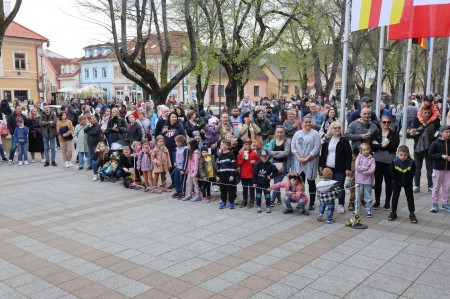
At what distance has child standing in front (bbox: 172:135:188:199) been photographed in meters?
9.49

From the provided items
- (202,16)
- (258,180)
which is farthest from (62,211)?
(202,16)

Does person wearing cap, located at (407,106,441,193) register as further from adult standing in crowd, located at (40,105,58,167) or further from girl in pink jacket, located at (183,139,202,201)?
adult standing in crowd, located at (40,105,58,167)

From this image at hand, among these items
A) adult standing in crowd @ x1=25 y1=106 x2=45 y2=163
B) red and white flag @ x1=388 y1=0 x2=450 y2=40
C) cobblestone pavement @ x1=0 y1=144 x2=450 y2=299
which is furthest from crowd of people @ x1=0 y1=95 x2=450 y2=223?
adult standing in crowd @ x1=25 y1=106 x2=45 y2=163

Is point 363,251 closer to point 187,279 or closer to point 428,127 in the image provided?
point 187,279

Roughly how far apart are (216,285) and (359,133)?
4.63 meters

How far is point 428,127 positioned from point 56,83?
78.8 metres

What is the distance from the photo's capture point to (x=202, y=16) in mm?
23484

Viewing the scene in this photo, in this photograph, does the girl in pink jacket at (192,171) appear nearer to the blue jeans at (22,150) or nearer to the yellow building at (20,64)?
the blue jeans at (22,150)

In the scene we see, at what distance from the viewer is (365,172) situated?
7.70m

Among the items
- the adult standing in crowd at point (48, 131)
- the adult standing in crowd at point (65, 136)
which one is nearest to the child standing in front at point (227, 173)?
the adult standing in crowd at point (65, 136)

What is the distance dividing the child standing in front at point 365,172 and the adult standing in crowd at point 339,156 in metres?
0.22

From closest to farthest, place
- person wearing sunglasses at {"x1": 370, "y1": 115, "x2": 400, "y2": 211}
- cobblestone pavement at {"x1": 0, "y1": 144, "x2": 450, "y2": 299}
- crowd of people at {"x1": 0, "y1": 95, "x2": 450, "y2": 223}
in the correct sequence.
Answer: cobblestone pavement at {"x1": 0, "y1": 144, "x2": 450, "y2": 299}, crowd of people at {"x1": 0, "y1": 95, "x2": 450, "y2": 223}, person wearing sunglasses at {"x1": 370, "y1": 115, "x2": 400, "y2": 211}

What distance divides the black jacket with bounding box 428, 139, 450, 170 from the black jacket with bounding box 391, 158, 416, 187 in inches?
32.7

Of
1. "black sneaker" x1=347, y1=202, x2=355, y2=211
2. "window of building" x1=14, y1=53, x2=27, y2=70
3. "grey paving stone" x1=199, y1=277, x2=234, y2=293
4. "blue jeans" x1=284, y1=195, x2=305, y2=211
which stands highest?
"window of building" x1=14, y1=53, x2=27, y2=70
